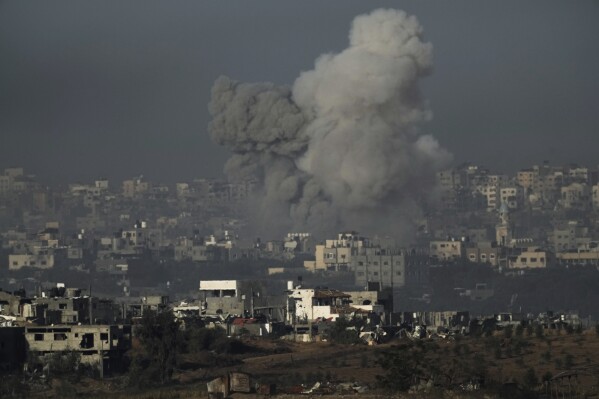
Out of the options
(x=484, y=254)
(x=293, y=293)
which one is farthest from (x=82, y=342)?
(x=484, y=254)

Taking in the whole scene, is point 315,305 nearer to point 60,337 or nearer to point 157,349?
point 60,337

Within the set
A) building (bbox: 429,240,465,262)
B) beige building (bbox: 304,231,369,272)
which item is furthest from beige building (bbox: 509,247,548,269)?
beige building (bbox: 304,231,369,272)

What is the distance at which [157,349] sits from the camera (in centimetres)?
4453

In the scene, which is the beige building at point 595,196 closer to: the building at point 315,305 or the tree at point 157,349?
the building at point 315,305

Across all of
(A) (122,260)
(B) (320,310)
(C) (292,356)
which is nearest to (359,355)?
(C) (292,356)

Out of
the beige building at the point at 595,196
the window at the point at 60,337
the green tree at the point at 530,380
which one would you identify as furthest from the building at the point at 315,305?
the beige building at the point at 595,196

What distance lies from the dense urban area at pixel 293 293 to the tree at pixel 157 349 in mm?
73

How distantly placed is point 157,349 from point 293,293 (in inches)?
1119

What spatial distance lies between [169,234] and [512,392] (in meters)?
133

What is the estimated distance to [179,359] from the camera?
149 ft

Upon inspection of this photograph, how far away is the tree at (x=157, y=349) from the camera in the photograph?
41400 millimetres

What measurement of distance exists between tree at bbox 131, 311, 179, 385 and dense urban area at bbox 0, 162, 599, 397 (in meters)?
0.07

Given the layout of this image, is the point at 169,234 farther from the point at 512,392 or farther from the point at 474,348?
the point at 512,392

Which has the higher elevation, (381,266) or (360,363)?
(381,266)
